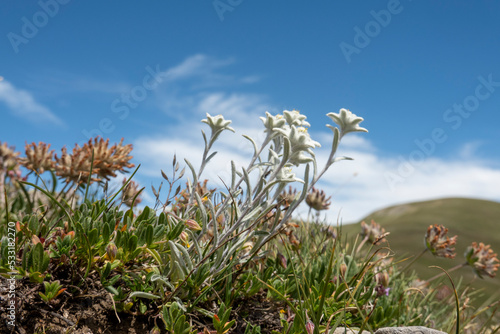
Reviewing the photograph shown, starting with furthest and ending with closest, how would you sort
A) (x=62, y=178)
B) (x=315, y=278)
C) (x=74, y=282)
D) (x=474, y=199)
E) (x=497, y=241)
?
1. (x=474, y=199)
2. (x=497, y=241)
3. (x=62, y=178)
4. (x=315, y=278)
5. (x=74, y=282)

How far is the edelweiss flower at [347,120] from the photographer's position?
2.66 m

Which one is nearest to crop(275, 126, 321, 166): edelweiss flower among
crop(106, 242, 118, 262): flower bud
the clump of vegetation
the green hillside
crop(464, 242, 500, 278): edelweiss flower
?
the clump of vegetation

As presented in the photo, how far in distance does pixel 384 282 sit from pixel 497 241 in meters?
38.0

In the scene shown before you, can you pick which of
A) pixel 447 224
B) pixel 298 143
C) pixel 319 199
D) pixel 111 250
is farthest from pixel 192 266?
pixel 447 224

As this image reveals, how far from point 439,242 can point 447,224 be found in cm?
3946

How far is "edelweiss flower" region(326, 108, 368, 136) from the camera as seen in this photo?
8.74 ft

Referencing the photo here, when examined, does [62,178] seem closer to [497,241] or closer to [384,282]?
[384,282]

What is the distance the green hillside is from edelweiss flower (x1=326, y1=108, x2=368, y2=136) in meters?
25.2

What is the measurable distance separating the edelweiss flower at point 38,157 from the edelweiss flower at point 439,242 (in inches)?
182

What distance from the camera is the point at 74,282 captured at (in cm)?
278

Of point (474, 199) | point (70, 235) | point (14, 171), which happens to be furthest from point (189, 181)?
point (474, 199)

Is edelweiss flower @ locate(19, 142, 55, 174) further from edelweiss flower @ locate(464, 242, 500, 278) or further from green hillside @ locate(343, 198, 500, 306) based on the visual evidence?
green hillside @ locate(343, 198, 500, 306)

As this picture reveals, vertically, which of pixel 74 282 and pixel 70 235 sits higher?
pixel 70 235

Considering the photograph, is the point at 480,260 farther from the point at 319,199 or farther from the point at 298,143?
the point at 298,143
